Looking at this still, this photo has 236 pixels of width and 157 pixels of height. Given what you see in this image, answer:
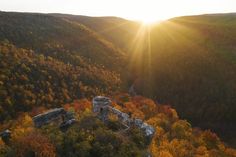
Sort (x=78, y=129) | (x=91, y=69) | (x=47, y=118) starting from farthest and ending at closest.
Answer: (x=91, y=69) < (x=47, y=118) < (x=78, y=129)

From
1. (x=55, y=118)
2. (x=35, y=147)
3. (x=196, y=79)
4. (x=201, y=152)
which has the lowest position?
(x=201, y=152)

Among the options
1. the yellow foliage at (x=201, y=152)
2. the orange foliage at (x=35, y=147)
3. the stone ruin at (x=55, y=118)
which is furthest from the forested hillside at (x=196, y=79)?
the orange foliage at (x=35, y=147)

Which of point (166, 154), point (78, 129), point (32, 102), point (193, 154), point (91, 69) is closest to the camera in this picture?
point (78, 129)

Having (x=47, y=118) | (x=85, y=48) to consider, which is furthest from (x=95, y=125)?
(x=85, y=48)

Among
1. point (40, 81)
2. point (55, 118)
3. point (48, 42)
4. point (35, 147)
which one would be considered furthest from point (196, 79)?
point (35, 147)

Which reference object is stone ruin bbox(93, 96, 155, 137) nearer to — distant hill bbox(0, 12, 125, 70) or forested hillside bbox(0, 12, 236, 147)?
forested hillside bbox(0, 12, 236, 147)

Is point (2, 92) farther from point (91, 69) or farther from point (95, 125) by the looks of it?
point (95, 125)

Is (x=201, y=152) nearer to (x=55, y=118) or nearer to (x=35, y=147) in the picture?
(x=55, y=118)

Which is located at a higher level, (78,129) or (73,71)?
(78,129)
